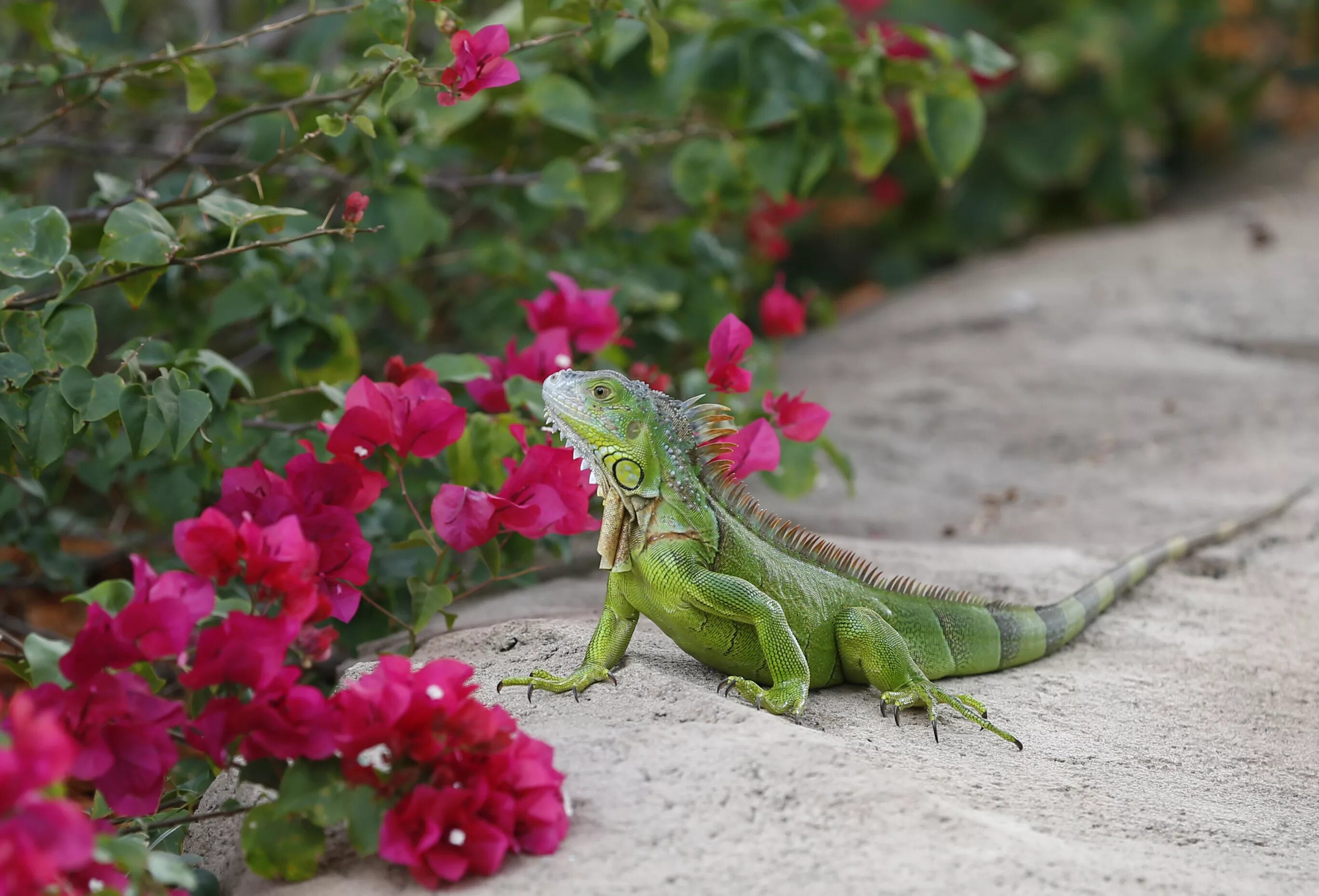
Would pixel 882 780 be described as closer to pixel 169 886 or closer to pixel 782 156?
pixel 169 886

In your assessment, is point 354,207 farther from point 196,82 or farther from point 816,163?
point 816,163

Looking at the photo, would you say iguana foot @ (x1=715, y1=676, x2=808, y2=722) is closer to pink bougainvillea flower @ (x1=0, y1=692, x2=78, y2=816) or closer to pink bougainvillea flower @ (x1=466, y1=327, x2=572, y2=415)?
pink bougainvillea flower @ (x1=466, y1=327, x2=572, y2=415)

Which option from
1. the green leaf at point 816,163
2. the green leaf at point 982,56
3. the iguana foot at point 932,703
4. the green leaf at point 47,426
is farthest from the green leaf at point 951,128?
the green leaf at point 47,426

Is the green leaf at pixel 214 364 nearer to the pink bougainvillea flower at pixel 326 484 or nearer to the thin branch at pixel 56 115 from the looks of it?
the pink bougainvillea flower at pixel 326 484

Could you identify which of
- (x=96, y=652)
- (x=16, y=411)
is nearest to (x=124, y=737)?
(x=96, y=652)

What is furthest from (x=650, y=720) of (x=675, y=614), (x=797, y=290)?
(x=797, y=290)
